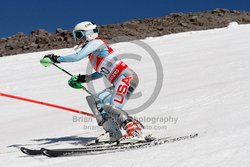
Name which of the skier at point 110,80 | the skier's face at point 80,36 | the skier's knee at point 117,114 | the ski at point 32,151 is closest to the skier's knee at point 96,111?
the skier at point 110,80

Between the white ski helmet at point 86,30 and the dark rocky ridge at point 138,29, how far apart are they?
36450mm

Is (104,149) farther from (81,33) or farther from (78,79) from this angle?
(81,33)

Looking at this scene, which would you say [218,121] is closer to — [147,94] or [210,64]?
[147,94]

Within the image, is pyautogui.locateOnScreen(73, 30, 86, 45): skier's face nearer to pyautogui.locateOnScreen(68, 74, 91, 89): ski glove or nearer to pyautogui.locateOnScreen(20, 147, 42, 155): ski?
pyautogui.locateOnScreen(68, 74, 91, 89): ski glove

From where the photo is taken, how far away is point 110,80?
7.35m

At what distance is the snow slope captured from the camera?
17.9 ft

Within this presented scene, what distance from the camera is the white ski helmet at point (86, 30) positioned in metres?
7.34

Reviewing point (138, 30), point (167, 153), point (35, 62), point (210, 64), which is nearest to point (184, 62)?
point (210, 64)

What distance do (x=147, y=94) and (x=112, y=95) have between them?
5286mm

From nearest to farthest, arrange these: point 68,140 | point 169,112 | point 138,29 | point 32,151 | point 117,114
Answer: point 32,151, point 117,114, point 68,140, point 169,112, point 138,29

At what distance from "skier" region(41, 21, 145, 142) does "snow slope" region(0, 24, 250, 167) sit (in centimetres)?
70

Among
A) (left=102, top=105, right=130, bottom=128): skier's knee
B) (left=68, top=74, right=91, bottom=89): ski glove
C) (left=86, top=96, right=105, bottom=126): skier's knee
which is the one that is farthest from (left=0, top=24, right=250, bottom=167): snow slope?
(left=68, top=74, right=91, bottom=89): ski glove

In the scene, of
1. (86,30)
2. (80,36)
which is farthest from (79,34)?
(86,30)

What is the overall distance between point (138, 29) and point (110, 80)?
140ft
